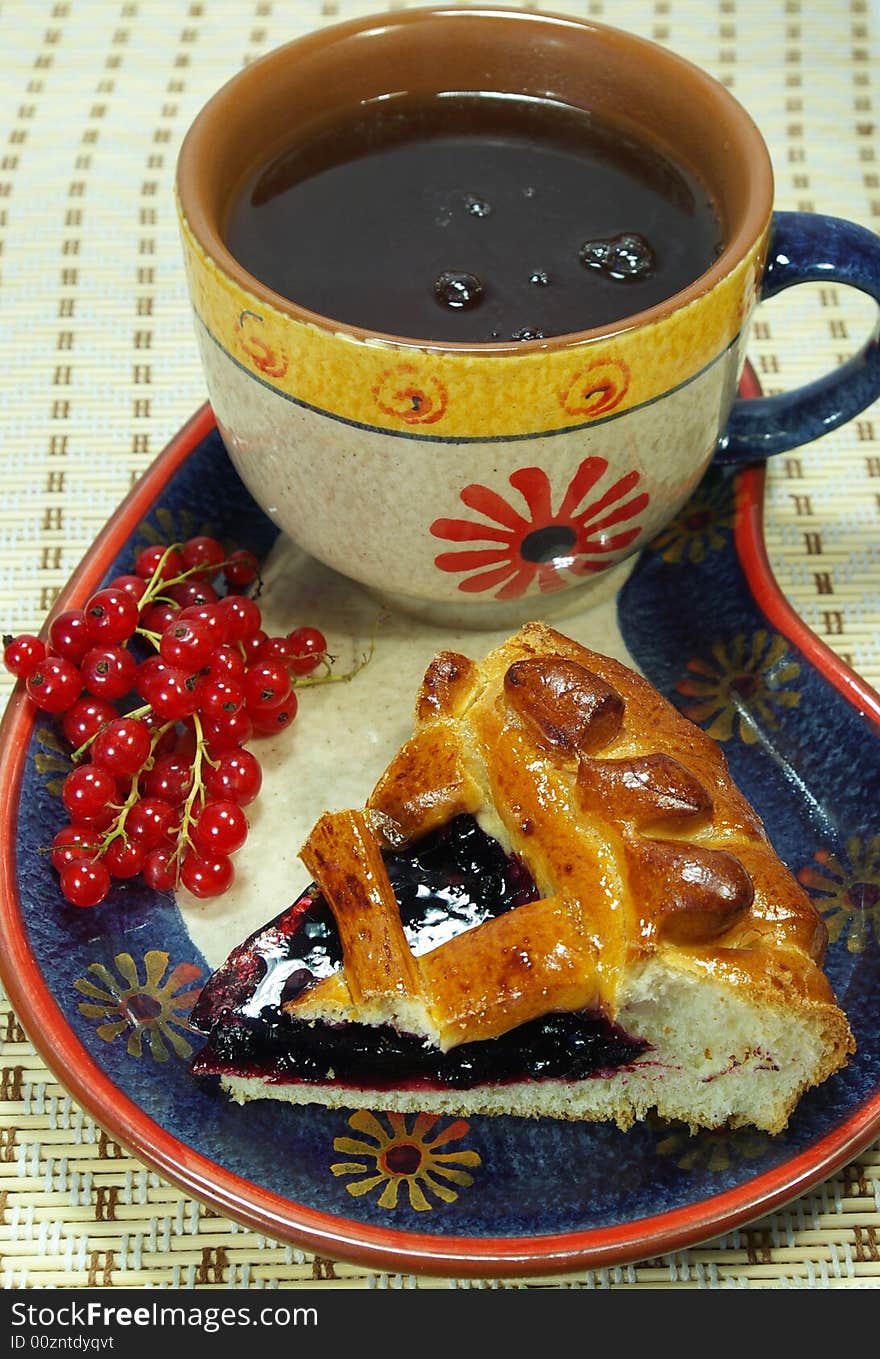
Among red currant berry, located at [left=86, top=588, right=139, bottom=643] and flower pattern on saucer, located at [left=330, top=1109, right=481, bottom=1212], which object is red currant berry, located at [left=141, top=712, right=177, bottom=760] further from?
flower pattern on saucer, located at [left=330, top=1109, right=481, bottom=1212]

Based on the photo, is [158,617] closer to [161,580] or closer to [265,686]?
[161,580]

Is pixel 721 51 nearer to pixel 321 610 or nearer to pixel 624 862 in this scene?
pixel 321 610

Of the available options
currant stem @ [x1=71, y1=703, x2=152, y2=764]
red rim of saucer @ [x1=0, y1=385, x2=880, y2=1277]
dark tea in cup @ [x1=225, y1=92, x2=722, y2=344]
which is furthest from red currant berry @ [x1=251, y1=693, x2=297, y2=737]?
dark tea in cup @ [x1=225, y1=92, x2=722, y2=344]

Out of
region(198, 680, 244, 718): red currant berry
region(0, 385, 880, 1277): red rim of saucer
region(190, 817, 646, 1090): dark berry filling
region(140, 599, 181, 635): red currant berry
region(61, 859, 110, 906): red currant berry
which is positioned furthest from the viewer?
region(140, 599, 181, 635): red currant berry

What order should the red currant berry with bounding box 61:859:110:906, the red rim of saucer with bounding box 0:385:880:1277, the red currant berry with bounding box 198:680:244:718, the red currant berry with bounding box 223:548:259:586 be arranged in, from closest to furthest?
the red rim of saucer with bounding box 0:385:880:1277 < the red currant berry with bounding box 61:859:110:906 < the red currant berry with bounding box 198:680:244:718 < the red currant berry with bounding box 223:548:259:586

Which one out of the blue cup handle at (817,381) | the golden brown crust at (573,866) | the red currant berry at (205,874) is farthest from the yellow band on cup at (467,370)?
the red currant berry at (205,874)

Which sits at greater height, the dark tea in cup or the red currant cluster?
the dark tea in cup
